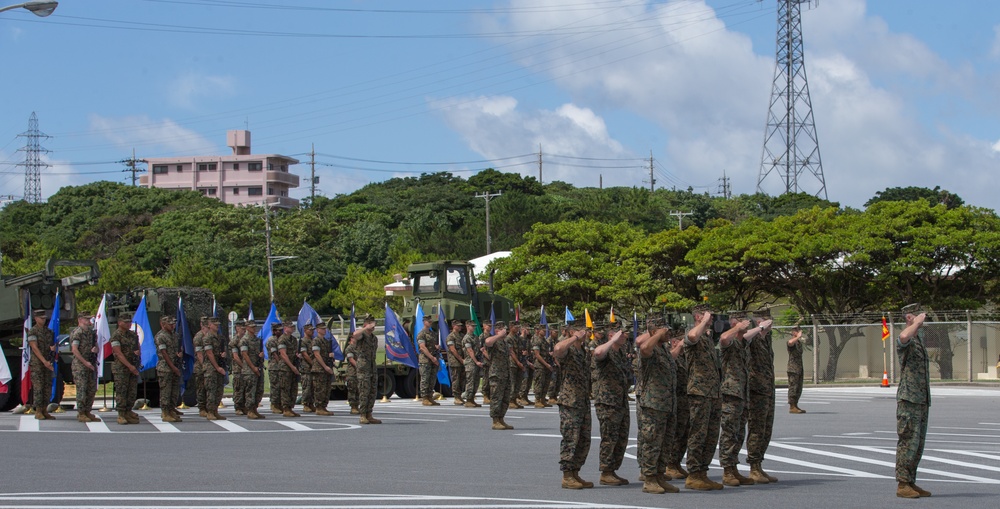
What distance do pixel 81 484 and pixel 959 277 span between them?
3310cm

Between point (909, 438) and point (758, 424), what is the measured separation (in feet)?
5.68

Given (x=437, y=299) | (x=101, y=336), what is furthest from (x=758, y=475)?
(x=437, y=299)

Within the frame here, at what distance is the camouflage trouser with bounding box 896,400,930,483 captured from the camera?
1051 cm

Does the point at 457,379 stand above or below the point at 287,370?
below

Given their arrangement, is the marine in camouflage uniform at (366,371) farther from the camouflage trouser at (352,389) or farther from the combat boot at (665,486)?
the combat boot at (665,486)

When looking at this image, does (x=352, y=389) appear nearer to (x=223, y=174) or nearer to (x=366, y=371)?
(x=366, y=371)

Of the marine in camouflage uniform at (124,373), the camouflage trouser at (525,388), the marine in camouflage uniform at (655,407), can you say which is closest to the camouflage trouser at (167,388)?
the marine in camouflage uniform at (124,373)

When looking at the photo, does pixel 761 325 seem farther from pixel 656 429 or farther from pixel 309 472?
pixel 309 472

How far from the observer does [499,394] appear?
1880 cm

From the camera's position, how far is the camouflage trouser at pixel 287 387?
21484 millimetres

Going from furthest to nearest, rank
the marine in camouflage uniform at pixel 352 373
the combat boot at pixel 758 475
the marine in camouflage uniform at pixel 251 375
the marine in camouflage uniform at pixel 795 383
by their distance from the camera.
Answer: the marine in camouflage uniform at pixel 795 383 < the marine in camouflage uniform at pixel 251 375 < the marine in camouflage uniform at pixel 352 373 < the combat boot at pixel 758 475

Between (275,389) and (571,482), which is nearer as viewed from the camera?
(571,482)

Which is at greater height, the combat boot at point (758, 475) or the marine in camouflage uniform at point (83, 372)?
the marine in camouflage uniform at point (83, 372)

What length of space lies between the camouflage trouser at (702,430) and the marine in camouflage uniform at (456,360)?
1379 centimetres
